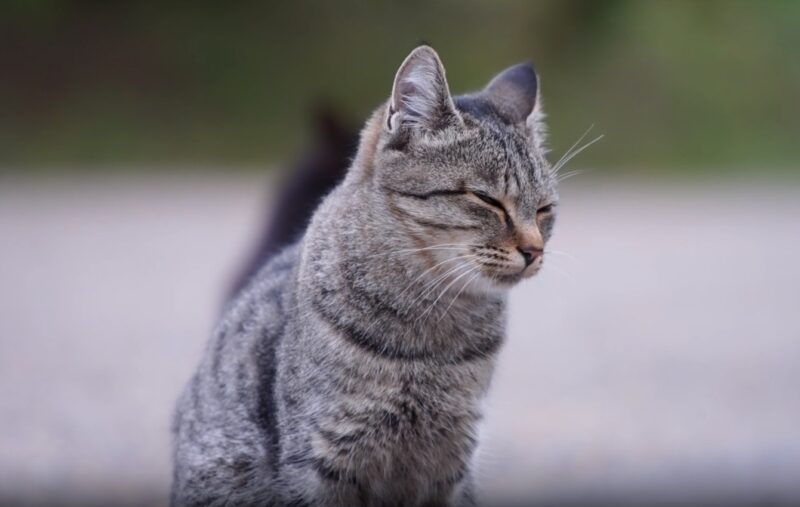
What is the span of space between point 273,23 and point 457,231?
14.1 metres

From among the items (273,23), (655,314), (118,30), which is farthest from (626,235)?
(118,30)

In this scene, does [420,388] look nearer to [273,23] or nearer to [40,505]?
[40,505]

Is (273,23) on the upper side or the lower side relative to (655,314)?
upper

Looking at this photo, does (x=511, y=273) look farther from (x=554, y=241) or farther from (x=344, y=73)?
(x=344, y=73)

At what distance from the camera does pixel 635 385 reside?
6.64 meters

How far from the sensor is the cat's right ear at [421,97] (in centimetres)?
338

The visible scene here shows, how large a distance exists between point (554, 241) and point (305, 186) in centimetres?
551

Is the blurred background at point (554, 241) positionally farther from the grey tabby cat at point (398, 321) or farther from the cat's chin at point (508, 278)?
the cat's chin at point (508, 278)

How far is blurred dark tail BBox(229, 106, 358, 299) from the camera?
4957 millimetres

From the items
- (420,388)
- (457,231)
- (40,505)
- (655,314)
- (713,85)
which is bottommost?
(40,505)

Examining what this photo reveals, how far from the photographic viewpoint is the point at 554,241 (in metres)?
10.3

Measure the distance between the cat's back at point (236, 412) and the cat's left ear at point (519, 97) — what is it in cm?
84

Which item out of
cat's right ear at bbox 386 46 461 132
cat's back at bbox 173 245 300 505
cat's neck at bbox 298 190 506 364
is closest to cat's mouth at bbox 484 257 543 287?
cat's neck at bbox 298 190 506 364

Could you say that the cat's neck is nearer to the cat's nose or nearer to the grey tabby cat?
the grey tabby cat
